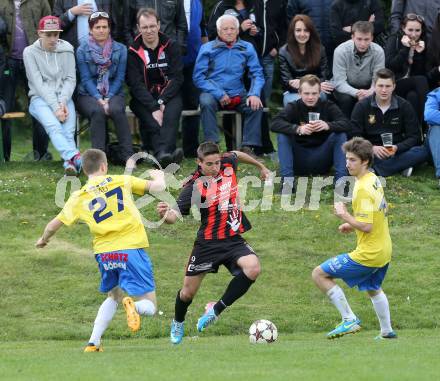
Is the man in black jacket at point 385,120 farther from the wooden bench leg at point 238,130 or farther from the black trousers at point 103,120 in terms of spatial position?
the black trousers at point 103,120

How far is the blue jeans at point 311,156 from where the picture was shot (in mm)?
16141

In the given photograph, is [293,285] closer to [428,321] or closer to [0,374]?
[428,321]

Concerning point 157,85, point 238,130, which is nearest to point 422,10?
point 238,130

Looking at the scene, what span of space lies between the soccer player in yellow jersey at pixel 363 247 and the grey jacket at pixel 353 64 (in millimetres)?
5995

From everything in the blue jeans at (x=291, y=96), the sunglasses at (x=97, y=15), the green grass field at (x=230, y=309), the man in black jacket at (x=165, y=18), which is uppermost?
the sunglasses at (x=97, y=15)

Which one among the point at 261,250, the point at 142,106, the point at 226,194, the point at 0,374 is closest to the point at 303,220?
the point at 261,250

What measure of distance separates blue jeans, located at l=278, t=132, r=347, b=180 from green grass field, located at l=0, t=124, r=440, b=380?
0.47 metres

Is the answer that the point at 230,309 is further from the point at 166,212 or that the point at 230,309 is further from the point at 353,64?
the point at 353,64

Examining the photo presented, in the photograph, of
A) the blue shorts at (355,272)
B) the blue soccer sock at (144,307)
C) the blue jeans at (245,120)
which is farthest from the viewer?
the blue jeans at (245,120)

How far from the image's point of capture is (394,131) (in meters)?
16.7

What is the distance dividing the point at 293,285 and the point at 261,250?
110 cm

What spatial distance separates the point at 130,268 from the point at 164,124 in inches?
256

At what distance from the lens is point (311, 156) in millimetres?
16422

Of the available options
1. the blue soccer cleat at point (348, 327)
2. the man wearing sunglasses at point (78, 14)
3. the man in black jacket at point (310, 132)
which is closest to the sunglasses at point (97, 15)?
the man wearing sunglasses at point (78, 14)
